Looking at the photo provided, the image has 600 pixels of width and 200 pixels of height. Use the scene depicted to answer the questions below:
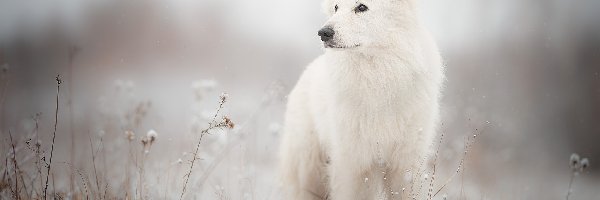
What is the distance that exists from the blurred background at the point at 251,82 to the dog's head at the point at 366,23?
4.49 ft

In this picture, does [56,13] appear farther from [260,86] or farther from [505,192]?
[505,192]

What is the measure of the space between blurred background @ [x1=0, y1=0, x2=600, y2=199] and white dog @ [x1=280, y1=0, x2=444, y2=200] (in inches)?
42.9

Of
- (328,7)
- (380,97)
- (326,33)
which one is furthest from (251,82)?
(326,33)

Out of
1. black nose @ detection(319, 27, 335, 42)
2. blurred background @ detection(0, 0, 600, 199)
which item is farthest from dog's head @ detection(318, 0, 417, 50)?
blurred background @ detection(0, 0, 600, 199)

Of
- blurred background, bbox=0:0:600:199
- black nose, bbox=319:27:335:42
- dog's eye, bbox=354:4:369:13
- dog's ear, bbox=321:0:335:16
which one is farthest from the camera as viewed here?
blurred background, bbox=0:0:600:199

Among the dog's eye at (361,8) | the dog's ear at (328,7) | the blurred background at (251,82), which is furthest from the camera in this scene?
the blurred background at (251,82)

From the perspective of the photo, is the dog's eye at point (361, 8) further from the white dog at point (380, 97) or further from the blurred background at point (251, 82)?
the blurred background at point (251, 82)

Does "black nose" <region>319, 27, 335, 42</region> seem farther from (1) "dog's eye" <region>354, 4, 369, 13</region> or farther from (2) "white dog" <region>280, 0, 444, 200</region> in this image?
(1) "dog's eye" <region>354, 4, 369, 13</region>

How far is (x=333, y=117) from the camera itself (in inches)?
144

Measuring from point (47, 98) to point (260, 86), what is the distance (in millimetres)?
3895

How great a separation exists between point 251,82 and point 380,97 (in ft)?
23.7

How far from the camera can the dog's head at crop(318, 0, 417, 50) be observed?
3275 millimetres

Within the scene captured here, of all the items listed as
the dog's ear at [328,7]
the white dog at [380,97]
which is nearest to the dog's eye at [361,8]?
the white dog at [380,97]

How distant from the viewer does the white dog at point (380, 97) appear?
3.50 meters
